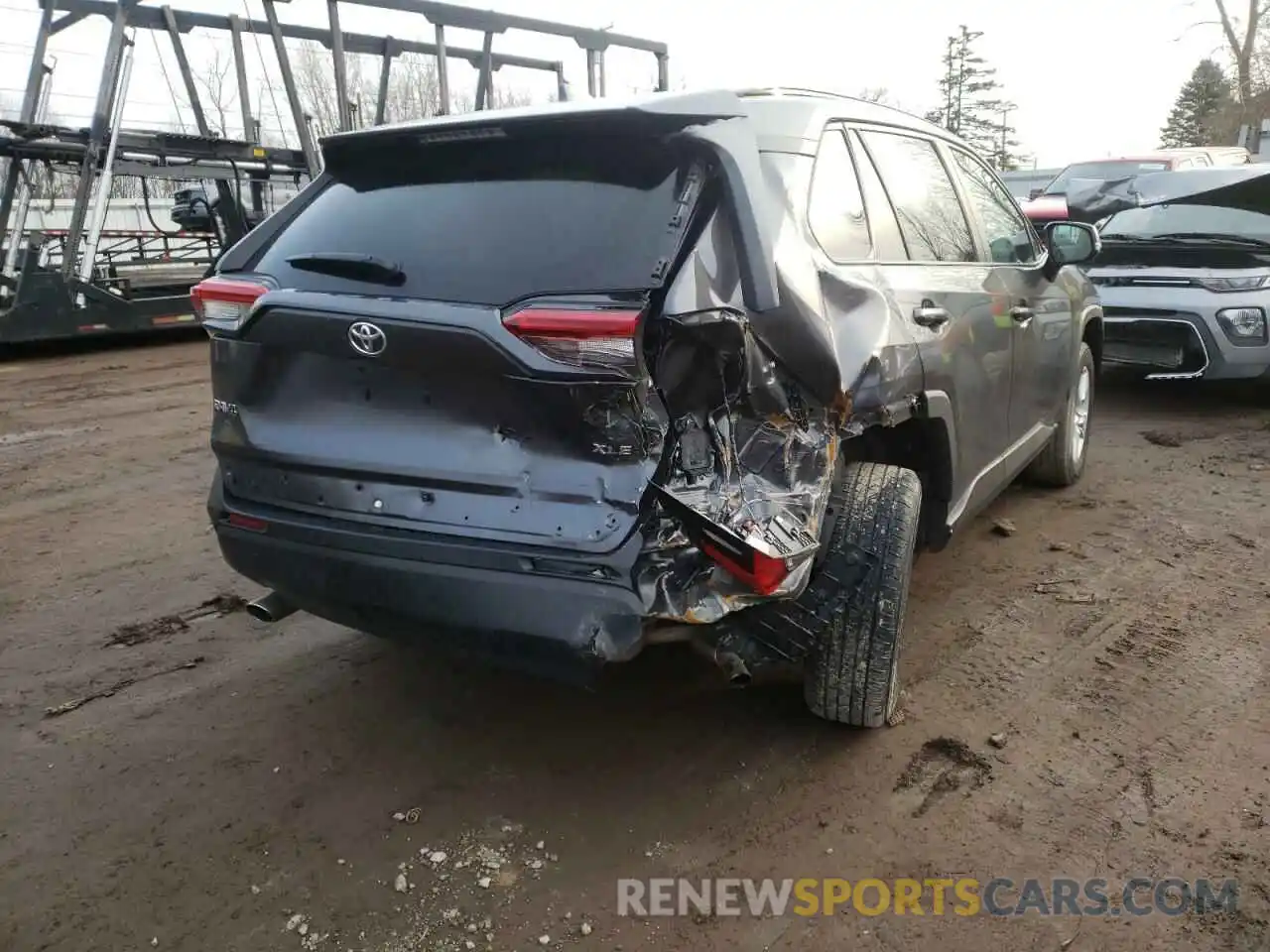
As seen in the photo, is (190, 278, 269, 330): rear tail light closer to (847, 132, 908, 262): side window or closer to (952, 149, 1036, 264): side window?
(847, 132, 908, 262): side window

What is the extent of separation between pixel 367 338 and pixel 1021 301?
9.31ft

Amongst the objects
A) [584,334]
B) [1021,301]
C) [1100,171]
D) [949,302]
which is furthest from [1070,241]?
[1100,171]

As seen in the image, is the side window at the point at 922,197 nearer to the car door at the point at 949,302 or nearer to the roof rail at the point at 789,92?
the car door at the point at 949,302

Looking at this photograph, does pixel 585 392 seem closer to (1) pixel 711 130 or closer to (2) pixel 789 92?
(1) pixel 711 130

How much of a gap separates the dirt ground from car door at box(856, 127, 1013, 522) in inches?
29.7

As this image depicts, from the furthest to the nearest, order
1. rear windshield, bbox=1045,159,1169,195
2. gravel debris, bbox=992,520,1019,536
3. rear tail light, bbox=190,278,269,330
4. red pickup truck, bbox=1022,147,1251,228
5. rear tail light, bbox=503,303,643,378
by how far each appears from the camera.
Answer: rear windshield, bbox=1045,159,1169,195
red pickup truck, bbox=1022,147,1251,228
gravel debris, bbox=992,520,1019,536
rear tail light, bbox=190,278,269,330
rear tail light, bbox=503,303,643,378

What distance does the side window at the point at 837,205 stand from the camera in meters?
2.74

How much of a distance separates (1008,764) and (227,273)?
2.69 metres

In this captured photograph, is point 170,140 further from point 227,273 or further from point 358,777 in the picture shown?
point 358,777

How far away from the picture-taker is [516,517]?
2.33 metres

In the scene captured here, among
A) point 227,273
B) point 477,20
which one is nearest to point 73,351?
point 477,20

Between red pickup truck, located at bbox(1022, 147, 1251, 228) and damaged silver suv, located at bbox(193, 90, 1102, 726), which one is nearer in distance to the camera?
damaged silver suv, located at bbox(193, 90, 1102, 726)

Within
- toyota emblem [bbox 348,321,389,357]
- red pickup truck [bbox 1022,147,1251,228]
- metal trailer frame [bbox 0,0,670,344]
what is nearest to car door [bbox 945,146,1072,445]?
toyota emblem [bbox 348,321,389,357]

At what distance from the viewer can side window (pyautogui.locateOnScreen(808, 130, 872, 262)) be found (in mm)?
2742
